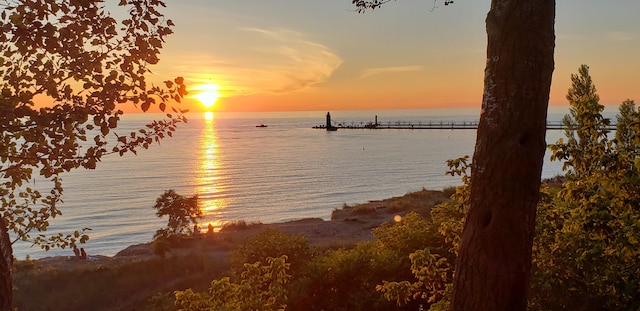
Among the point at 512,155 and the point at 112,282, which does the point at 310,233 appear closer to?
the point at 112,282

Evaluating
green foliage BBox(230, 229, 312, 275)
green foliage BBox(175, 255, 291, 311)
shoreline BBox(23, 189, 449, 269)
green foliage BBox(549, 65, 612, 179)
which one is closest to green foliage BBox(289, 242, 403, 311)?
green foliage BBox(230, 229, 312, 275)

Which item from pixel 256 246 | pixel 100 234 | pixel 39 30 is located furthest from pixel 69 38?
pixel 100 234

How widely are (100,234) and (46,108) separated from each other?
42065 mm

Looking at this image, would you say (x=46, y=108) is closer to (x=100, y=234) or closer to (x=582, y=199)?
(x=582, y=199)

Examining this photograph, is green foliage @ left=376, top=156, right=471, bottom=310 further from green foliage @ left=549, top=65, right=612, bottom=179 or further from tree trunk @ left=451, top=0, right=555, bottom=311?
tree trunk @ left=451, top=0, right=555, bottom=311

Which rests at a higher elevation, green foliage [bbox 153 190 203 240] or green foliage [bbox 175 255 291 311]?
green foliage [bbox 175 255 291 311]

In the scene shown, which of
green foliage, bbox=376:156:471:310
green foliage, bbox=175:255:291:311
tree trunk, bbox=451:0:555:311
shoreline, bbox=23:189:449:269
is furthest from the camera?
shoreline, bbox=23:189:449:269

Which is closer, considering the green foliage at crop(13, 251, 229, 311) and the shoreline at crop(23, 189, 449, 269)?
the green foliage at crop(13, 251, 229, 311)

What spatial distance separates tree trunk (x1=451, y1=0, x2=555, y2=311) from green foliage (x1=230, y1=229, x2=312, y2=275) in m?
7.58

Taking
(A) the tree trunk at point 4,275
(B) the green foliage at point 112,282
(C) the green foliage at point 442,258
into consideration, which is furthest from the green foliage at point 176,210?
(A) the tree trunk at point 4,275

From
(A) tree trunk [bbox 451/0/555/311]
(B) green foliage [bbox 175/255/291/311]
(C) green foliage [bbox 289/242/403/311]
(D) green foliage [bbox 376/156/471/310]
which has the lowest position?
(C) green foliage [bbox 289/242/403/311]

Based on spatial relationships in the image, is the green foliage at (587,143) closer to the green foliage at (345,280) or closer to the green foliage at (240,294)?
the green foliage at (240,294)

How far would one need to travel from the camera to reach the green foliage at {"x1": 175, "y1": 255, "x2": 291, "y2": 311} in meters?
6.34

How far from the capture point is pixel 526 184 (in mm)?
3625
